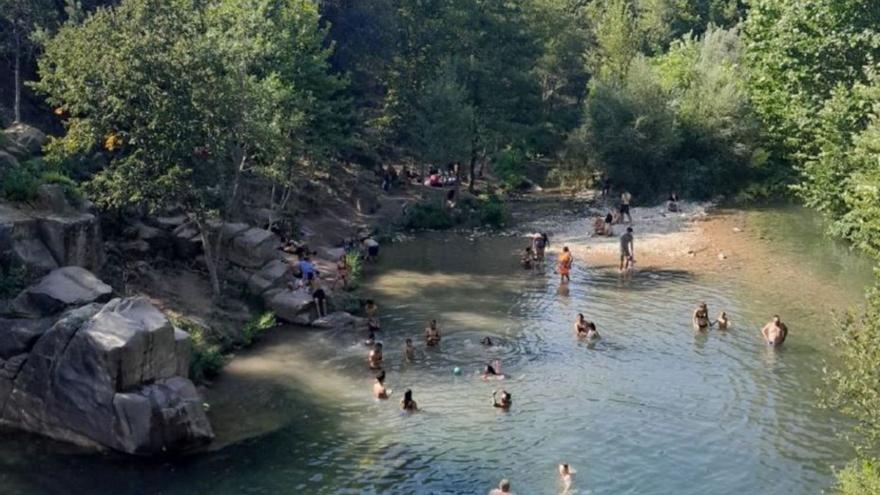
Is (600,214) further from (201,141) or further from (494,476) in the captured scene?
(494,476)

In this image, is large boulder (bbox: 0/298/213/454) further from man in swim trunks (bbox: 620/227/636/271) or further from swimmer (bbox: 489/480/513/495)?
man in swim trunks (bbox: 620/227/636/271)

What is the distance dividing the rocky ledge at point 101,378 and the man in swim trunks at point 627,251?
23296 millimetres

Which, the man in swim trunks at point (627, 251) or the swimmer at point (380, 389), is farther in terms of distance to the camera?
the man in swim trunks at point (627, 251)

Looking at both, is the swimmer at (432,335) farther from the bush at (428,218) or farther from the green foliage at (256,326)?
the bush at (428,218)

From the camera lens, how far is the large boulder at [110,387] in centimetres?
2125

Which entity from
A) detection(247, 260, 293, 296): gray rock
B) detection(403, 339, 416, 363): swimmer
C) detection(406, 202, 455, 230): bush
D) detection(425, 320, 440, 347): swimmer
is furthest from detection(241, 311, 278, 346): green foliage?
detection(406, 202, 455, 230): bush

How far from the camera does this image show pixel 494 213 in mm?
52406

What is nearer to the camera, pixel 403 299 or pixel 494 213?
pixel 403 299

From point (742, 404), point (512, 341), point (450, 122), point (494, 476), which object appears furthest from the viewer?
point (450, 122)

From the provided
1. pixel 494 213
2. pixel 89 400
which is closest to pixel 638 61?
pixel 494 213

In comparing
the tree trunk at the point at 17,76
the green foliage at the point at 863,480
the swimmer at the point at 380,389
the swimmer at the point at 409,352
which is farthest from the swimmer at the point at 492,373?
the tree trunk at the point at 17,76

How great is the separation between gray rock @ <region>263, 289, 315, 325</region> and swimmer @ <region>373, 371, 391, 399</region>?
24.0ft

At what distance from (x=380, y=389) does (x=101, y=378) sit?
7972mm

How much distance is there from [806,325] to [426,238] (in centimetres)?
2271
